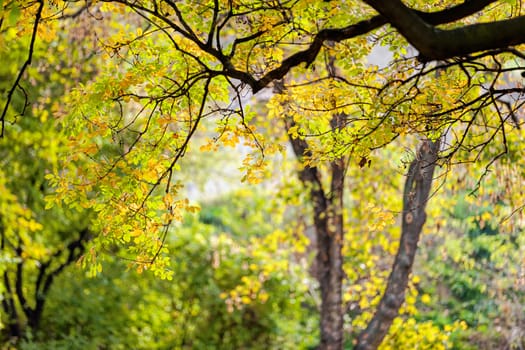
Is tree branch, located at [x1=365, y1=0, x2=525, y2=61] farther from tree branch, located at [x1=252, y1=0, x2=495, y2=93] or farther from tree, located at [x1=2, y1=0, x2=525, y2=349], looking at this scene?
tree, located at [x1=2, y1=0, x2=525, y2=349]

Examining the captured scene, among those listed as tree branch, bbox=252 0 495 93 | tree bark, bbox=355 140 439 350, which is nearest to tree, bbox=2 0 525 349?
tree branch, bbox=252 0 495 93

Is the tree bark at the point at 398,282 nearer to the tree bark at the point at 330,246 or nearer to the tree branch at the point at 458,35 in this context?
the tree bark at the point at 330,246

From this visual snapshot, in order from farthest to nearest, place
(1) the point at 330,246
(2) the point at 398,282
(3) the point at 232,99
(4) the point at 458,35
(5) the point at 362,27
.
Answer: (1) the point at 330,246
(2) the point at 398,282
(3) the point at 232,99
(5) the point at 362,27
(4) the point at 458,35

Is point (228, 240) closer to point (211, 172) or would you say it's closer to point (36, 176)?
point (36, 176)

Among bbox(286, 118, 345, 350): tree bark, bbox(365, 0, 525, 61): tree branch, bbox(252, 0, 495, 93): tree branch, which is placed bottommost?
bbox(365, 0, 525, 61): tree branch

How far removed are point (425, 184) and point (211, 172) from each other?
994 cm

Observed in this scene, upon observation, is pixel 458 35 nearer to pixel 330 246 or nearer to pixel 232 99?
pixel 232 99

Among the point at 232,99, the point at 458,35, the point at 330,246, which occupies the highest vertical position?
the point at 330,246

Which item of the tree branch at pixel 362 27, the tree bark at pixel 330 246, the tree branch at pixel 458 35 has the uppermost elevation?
the tree bark at pixel 330 246

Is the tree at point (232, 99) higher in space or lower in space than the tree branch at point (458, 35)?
higher

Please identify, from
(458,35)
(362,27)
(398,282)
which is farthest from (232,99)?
(398,282)

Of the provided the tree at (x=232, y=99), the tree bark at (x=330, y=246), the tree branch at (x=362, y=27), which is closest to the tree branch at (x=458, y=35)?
the tree branch at (x=362, y=27)

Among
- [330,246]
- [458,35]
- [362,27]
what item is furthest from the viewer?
[330,246]

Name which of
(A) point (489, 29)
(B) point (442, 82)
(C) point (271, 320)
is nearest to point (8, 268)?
(C) point (271, 320)
